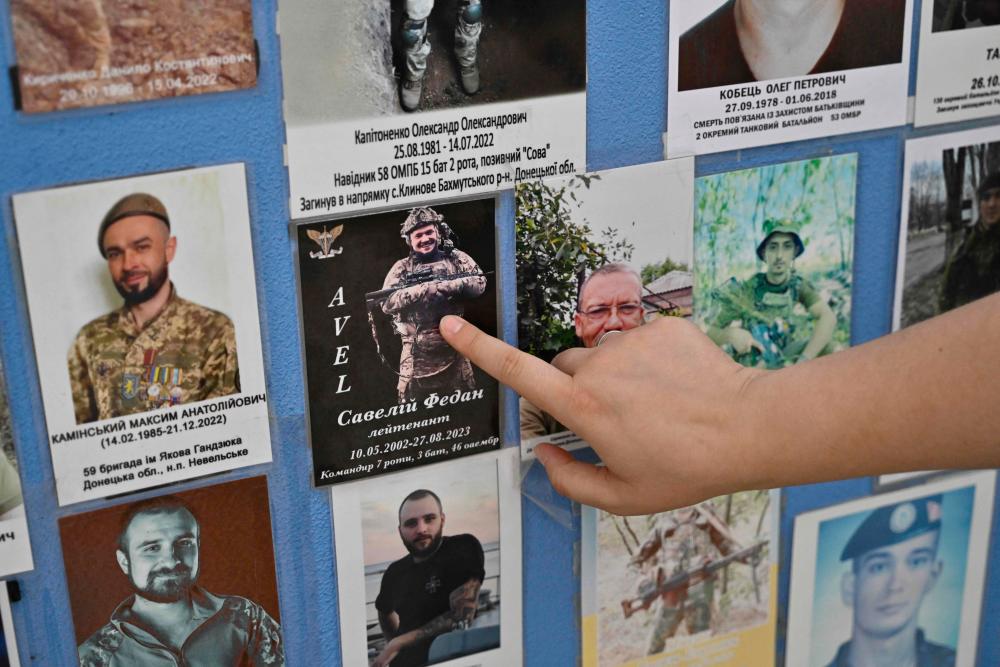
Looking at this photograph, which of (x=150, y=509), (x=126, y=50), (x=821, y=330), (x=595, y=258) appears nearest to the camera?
(x=126, y=50)

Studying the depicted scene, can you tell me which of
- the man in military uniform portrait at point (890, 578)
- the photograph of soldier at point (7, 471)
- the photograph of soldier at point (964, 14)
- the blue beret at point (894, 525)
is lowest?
the man in military uniform portrait at point (890, 578)

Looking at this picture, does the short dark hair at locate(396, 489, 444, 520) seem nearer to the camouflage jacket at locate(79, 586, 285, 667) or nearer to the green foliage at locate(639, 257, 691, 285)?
the camouflage jacket at locate(79, 586, 285, 667)

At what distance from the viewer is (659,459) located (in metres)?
0.76

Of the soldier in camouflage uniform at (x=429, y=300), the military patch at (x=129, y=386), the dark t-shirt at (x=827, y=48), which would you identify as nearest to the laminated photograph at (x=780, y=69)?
the dark t-shirt at (x=827, y=48)

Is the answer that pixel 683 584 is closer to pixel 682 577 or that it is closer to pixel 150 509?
pixel 682 577

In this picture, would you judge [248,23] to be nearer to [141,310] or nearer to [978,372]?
[141,310]

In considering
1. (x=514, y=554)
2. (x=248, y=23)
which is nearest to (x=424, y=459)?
(x=514, y=554)

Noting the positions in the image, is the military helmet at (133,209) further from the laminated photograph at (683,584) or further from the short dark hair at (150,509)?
the laminated photograph at (683,584)

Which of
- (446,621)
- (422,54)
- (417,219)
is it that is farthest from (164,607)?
(422,54)

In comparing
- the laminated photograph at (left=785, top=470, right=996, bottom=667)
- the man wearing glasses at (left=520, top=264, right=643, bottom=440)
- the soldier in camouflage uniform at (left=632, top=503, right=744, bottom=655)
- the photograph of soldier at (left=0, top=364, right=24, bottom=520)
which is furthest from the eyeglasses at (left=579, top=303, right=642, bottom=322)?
the photograph of soldier at (left=0, top=364, right=24, bottom=520)

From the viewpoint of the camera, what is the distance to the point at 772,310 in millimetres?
968

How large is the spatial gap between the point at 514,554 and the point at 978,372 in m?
0.42

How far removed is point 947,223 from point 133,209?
749mm

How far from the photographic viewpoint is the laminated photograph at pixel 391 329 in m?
0.78
